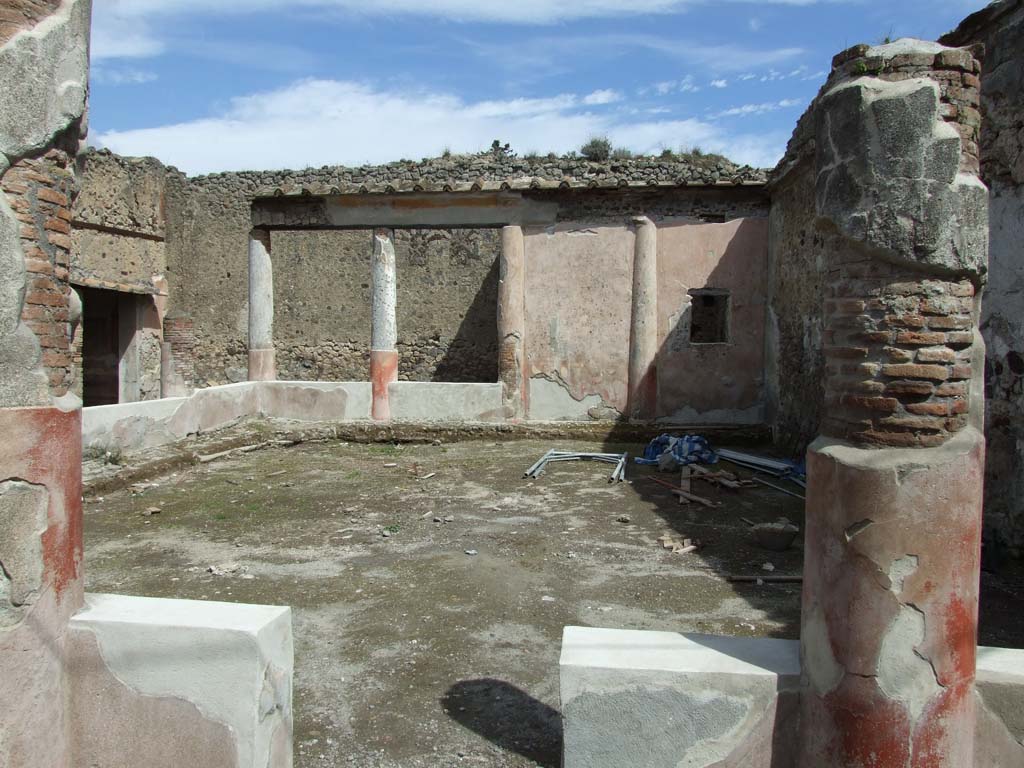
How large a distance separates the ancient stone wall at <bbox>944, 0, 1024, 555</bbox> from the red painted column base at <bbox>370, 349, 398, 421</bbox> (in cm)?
777

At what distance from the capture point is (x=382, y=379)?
11.3m

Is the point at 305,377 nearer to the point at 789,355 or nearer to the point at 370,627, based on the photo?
the point at 789,355

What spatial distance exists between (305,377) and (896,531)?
1652 centimetres

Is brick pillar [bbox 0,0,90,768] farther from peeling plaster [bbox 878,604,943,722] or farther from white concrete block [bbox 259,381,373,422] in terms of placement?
white concrete block [bbox 259,381,373,422]

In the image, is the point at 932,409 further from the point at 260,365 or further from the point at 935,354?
the point at 260,365

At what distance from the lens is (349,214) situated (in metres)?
11.5

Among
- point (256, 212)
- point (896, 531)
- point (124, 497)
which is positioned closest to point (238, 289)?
point (256, 212)

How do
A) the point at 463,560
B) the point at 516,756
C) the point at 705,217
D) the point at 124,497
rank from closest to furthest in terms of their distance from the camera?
the point at 516,756, the point at 463,560, the point at 124,497, the point at 705,217

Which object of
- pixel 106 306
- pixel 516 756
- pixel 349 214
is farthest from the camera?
pixel 106 306

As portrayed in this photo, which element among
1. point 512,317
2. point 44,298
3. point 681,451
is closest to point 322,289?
point 512,317

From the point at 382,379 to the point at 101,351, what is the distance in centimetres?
853

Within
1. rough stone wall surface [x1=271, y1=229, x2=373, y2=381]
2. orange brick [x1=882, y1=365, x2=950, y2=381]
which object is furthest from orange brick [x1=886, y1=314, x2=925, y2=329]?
rough stone wall surface [x1=271, y1=229, x2=373, y2=381]

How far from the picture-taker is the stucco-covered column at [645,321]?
35.4 feet

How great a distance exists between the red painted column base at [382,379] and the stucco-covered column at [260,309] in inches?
74.3
